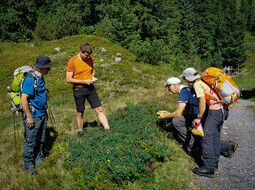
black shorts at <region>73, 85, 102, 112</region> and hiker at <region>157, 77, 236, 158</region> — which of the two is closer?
hiker at <region>157, 77, 236, 158</region>

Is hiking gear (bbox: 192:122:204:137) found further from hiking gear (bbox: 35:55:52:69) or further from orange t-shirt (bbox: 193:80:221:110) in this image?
hiking gear (bbox: 35:55:52:69)

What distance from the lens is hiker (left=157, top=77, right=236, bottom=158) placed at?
408 cm

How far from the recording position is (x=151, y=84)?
1134 cm

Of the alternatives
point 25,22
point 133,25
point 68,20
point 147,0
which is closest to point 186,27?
point 147,0

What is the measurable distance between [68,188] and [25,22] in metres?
44.5

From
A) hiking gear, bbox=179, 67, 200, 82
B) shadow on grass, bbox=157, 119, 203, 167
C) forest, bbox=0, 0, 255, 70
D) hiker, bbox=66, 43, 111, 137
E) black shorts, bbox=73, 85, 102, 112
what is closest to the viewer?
hiking gear, bbox=179, 67, 200, 82

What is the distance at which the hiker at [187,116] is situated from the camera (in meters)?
4.08

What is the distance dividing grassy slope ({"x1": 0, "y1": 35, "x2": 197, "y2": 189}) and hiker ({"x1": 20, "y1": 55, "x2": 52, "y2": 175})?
18.5 inches

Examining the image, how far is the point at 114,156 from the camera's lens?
369 centimetres

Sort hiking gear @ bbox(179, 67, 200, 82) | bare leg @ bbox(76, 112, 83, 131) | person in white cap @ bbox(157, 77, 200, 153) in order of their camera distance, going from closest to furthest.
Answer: hiking gear @ bbox(179, 67, 200, 82), person in white cap @ bbox(157, 77, 200, 153), bare leg @ bbox(76, 112, 83, 131)

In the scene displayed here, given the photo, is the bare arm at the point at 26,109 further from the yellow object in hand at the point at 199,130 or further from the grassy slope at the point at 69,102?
the yellow object in hand at the point at 199,130

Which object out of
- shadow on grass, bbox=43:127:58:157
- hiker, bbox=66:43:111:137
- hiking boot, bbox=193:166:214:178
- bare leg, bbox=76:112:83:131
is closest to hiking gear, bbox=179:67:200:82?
hiking boot, bbox=193:166:214:178

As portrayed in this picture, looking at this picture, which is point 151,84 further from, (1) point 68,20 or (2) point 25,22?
(2) point 25,22

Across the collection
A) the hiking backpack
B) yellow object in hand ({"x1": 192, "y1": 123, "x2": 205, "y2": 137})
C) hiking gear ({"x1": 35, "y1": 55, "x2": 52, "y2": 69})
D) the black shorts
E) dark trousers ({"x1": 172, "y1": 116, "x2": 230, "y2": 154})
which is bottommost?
dark trousers ({"x1": 172, "y1": 116, "x2": 230, "y2": 154})
